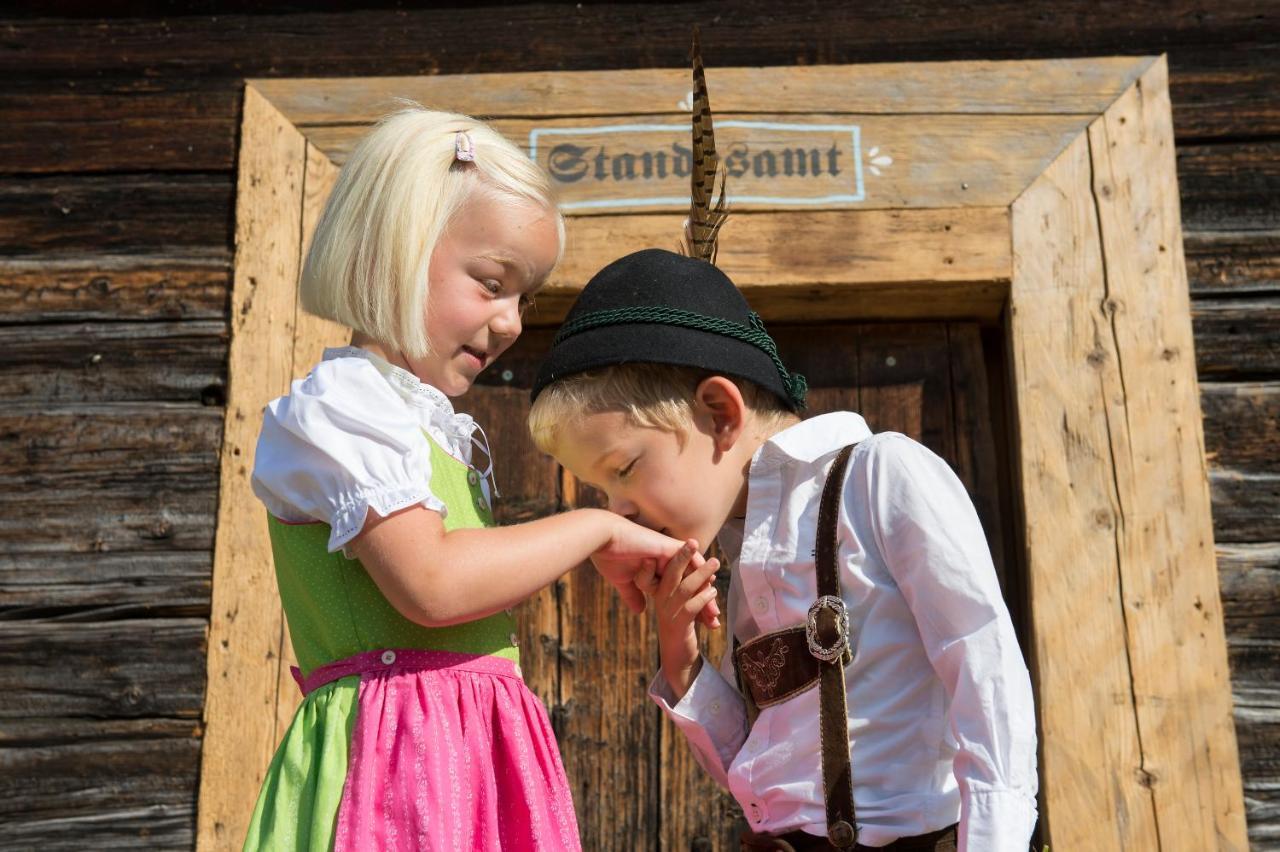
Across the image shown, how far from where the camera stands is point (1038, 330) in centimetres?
312

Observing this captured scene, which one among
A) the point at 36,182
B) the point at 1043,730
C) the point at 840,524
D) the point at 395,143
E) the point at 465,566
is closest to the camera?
the point at 465,566

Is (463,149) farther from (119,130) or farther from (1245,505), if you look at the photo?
(1245,505)

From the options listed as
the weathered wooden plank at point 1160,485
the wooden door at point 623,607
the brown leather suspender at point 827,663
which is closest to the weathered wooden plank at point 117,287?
the wooden door at point 623,607

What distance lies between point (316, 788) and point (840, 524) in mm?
830

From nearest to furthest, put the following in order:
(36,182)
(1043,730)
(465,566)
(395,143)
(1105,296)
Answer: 1. (465,566)
2. (395,143)
3. (1043,730)
4. (1105,296)
5. (36,182)

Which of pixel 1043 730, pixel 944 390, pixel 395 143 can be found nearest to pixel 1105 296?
pixel 944 390

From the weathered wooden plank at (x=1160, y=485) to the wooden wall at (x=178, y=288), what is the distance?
0.32 feet

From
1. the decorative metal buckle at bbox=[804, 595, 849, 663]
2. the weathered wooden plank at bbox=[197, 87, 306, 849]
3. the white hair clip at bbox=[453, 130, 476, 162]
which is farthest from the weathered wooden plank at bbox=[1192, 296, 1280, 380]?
the weathered wooden plank at bbox=[197, 87, 306, 849]

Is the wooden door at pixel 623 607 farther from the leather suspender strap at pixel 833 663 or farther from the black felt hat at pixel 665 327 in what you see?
the leather suspender strap at pixel 833 663

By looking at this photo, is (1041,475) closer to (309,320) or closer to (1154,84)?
(1154,84)

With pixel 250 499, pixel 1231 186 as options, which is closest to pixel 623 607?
pixel 250 499

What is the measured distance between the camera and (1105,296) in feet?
10.2

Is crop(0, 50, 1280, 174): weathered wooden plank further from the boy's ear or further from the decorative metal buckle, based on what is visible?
the decorative metal buckle

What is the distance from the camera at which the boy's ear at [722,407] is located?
2010 mm
